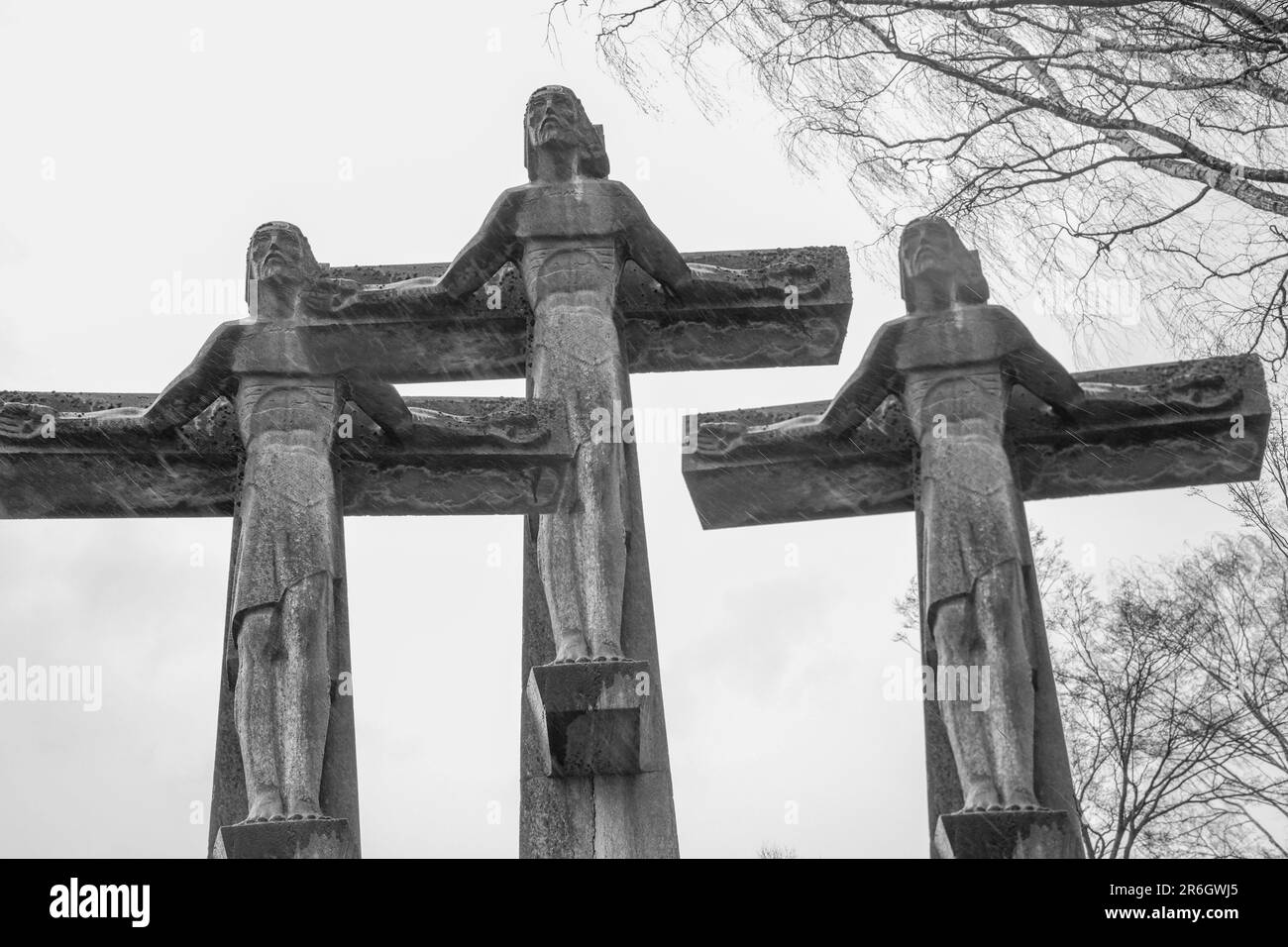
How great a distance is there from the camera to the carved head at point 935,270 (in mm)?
11266

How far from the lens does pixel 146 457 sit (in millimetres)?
11602

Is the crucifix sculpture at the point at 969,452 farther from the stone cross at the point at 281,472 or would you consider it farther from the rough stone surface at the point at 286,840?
the rough stone surface at the point at 286,840

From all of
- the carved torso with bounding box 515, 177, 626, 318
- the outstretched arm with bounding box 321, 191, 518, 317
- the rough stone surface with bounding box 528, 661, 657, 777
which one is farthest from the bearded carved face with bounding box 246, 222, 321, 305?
the rough stone surface with bounding box 528, 661, 657, 777

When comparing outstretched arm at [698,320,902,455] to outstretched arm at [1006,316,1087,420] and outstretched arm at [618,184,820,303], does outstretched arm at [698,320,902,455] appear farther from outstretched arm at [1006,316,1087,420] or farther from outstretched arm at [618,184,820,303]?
outstretched arm at [618,184,820,303]

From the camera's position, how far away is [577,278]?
472 inches

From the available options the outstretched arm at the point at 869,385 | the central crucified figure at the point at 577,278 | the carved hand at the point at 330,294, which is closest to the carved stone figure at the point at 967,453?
the outstretched arm at the point at 869,385

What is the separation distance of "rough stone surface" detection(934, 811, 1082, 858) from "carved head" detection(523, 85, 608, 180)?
191 inches

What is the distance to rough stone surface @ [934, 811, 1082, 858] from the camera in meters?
9.45

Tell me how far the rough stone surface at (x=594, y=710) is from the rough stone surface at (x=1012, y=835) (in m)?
1.72

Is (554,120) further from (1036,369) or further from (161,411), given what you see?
(1036,369)

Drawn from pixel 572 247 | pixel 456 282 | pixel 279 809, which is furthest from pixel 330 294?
pixel 279 809
